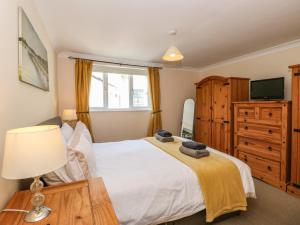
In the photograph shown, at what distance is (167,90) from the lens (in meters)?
4.47

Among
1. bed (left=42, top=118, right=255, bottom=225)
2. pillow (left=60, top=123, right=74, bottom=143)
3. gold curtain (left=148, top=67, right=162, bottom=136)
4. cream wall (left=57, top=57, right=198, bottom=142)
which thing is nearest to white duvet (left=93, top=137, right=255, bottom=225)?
bed (left=42, top=118, right=255, bottom=225)

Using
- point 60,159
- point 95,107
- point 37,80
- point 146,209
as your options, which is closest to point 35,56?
point 37,80

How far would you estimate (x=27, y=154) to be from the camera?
0.72 metres

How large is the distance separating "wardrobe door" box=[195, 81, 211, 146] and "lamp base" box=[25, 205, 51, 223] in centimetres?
349

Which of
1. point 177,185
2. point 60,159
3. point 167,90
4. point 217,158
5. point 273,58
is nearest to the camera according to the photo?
point 60,159

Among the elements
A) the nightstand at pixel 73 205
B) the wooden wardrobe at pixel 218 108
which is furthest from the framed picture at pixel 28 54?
the wooden wardrobe at pixel 218 108

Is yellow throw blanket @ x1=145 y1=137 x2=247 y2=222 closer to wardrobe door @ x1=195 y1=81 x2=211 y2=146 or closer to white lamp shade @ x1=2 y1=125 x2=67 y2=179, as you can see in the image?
white lamp shade @ x1=2 y1=125 x2=67 y2=179

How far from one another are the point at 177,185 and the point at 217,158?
26.9 inches

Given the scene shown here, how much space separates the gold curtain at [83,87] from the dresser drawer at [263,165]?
10.3ft

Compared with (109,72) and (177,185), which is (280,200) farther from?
(109,72)

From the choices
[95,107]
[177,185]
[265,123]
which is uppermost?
[95,107]

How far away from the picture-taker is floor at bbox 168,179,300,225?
178 centimetres

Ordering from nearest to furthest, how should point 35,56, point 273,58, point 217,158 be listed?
1. point 35,56
2. point 217,158
3. point 273,58

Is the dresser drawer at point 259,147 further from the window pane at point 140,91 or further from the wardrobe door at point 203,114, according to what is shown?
the window pane at point 140,91
